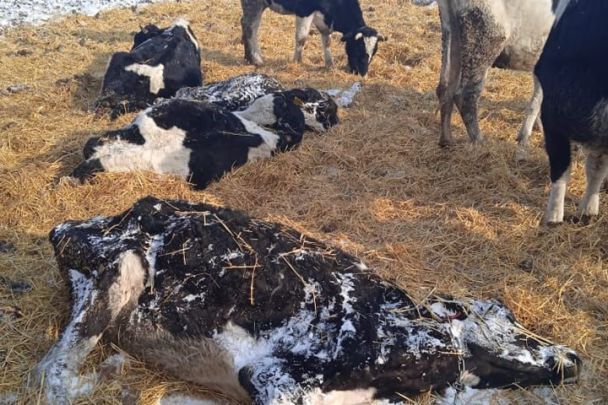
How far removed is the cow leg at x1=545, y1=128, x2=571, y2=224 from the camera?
4.18 meters

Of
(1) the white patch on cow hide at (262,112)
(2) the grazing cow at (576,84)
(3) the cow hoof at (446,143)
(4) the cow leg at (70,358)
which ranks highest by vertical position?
(2) the grazing cow at (576,84)

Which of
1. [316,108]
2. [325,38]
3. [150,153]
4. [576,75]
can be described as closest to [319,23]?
[325,38]

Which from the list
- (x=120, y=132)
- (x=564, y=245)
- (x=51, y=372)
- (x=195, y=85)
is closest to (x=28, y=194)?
(x=120, y=132)

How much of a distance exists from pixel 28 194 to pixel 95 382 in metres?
2.66

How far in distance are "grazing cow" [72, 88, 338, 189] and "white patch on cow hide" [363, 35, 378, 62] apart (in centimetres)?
362

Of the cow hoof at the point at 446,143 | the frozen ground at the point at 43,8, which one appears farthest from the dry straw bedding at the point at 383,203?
the frozen ground at the point at 43,8

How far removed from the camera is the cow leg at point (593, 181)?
434 centimetres

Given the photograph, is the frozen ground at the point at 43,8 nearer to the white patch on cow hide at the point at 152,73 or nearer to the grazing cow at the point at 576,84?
the white patch on cow hide at the point at 152,73

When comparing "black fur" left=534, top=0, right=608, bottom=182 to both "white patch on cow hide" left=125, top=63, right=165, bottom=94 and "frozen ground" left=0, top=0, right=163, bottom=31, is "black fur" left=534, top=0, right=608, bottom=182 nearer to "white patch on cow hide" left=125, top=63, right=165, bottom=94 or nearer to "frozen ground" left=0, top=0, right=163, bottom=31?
"white patch on cow hide" left=125, top=63, right=165, bottom=94

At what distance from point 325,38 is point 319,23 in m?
0.47

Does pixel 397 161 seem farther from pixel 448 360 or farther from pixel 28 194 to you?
pixel 28 194

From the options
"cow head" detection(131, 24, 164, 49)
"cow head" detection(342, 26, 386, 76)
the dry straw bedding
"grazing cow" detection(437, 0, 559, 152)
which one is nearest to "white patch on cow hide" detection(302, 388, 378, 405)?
the dry straw bedding

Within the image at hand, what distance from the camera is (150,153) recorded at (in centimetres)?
527

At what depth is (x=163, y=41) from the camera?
310 inches
